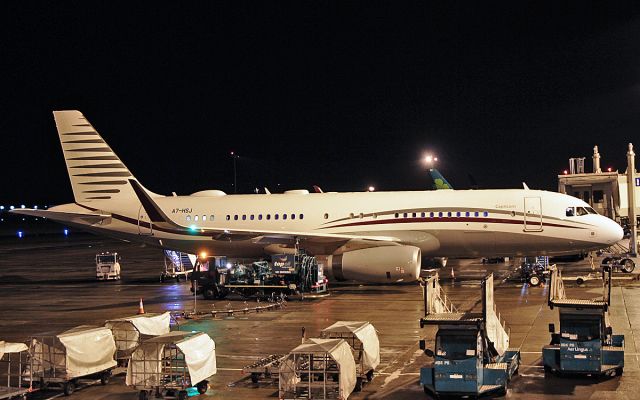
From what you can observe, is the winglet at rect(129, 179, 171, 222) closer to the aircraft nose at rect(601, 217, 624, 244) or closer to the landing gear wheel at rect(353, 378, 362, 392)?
the aircraft nose at rect(601, 217, 624, 244)

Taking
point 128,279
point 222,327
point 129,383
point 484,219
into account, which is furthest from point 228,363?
point 128,279

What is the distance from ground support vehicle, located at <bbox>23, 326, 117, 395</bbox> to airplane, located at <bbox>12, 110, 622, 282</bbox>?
51.4 ft

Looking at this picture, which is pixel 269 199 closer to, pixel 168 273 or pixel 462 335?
pixel 168 273

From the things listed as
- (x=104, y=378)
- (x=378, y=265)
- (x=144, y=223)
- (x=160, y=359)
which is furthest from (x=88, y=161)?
(x=160, y=359)

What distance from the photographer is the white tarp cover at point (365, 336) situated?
15109mm

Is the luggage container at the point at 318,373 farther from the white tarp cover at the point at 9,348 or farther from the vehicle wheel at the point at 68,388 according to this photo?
the white tarp cover at the point at 9,348

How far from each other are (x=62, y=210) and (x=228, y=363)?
23718 mm

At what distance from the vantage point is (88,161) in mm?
38500

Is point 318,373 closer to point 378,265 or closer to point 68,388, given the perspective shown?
point 68,388

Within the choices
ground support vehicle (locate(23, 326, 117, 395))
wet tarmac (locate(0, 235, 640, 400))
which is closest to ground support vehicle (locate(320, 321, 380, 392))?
wet tarmac (locate(0, 235, 640, 400))

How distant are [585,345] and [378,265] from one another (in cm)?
1522

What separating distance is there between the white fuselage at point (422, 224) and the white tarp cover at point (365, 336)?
1640 cm

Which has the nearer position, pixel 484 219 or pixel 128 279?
pixel 484 219

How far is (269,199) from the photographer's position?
36.8 m
